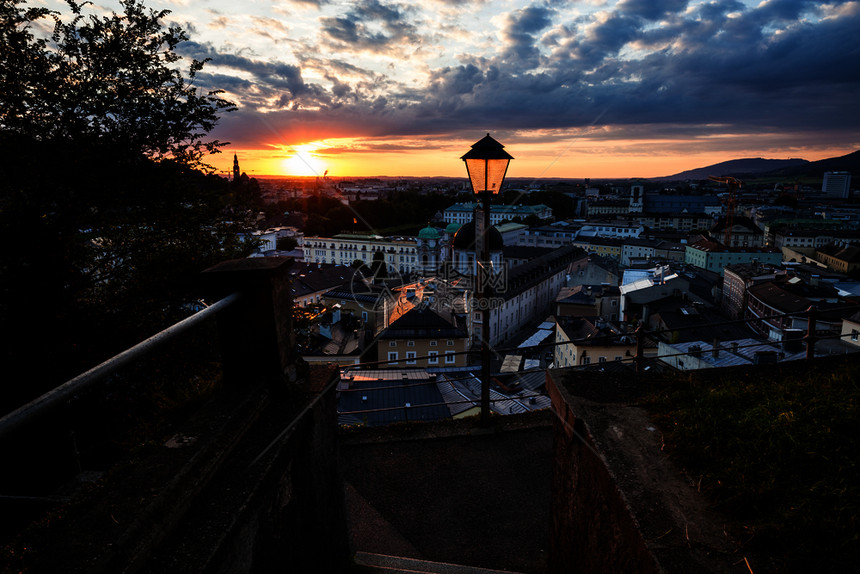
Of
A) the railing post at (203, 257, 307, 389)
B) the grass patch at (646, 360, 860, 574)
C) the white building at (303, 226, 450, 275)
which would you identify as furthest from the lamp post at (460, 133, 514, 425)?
the white building at (303, 226, 450, 275)

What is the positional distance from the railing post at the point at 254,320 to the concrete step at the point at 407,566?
175 centimetres

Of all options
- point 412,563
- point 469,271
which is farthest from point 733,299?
point 412,563

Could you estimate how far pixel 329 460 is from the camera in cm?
345

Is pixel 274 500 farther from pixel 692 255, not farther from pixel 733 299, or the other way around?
pixel 692 255

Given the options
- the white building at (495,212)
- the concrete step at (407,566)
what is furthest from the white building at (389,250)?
the concrete step at (407,566)

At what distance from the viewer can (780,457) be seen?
2646 mm

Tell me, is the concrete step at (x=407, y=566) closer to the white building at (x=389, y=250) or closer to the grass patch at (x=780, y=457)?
the grass patch at (x=780, y=457)

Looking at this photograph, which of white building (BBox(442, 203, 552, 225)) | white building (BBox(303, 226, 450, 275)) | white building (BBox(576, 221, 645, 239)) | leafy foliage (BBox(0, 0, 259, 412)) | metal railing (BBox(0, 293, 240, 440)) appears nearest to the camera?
metal railing (BBox(0, 293, 240, 440))

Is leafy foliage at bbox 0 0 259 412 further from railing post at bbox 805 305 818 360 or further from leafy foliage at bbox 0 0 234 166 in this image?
railing post at bbox 805 305 818 360

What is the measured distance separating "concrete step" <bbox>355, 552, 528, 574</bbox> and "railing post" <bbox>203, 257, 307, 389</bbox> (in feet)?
5.73

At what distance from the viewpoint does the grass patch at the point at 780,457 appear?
214 centimetres

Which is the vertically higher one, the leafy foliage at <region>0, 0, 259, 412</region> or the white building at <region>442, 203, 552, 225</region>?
the leafy foliage at <region>0, 0, 259, 412</region>

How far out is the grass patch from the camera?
7.02 feet

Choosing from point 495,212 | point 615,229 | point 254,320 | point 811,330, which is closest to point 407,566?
point 254,320
